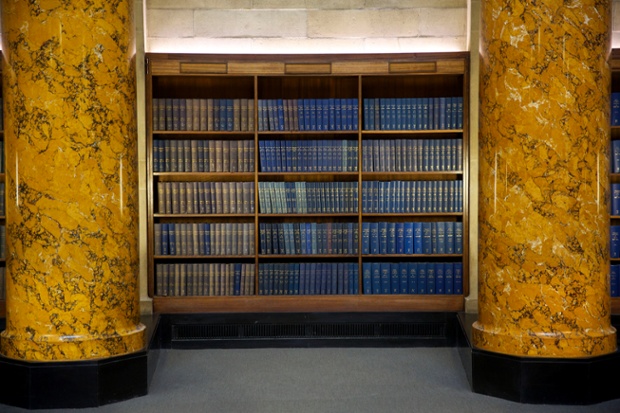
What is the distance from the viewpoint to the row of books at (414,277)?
21.5ft

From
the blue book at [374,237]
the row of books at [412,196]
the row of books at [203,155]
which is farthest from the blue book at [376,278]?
the row of books at [203,155]

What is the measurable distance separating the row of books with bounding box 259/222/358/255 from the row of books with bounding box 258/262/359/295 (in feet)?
0.37

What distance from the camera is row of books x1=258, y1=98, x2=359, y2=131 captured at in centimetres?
647

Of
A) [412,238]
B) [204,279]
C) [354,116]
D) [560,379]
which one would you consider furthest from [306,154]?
[560,379]

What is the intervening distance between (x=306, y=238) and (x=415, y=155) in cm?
110

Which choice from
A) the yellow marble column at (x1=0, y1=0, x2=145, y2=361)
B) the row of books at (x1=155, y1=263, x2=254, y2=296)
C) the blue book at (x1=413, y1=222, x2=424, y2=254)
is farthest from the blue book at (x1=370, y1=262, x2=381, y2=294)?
the yellow marble column at (x1=0, y1=0, x2=145, y2=361)

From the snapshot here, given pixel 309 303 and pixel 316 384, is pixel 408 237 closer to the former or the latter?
pixel 309 303

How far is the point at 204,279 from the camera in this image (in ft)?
21.4

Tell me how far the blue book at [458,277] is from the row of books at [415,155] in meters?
0.79

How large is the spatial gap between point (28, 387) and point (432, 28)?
4.20m

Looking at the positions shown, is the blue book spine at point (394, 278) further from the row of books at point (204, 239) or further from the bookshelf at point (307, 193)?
the row of books at point (204, 239)

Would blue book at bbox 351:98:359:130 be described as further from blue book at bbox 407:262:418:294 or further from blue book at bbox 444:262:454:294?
blue book at bbox 444:262:454:294

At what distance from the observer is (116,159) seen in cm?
465

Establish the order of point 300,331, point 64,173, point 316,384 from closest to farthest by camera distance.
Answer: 1. point 64,173
2. point 316,384
3. point 300,331
